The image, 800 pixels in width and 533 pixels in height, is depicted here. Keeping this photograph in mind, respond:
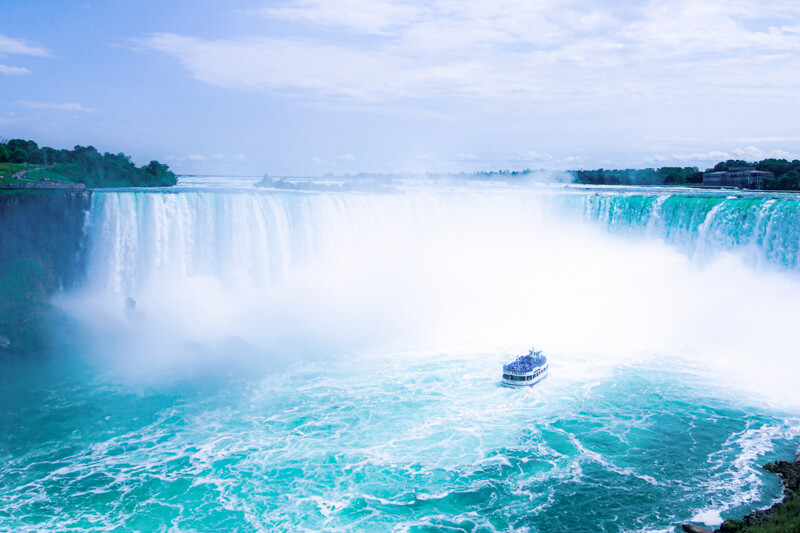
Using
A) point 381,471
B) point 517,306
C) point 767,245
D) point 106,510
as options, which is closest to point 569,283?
point 517,306

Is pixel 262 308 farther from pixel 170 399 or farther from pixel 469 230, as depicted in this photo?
pixel 469 230

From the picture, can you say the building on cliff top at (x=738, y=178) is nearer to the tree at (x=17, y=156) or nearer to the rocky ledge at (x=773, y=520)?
the rocky ledge at (x=773, y=520)

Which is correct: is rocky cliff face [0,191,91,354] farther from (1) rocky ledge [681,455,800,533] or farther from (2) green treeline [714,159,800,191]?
(2) green treeline [714,159,800,191]

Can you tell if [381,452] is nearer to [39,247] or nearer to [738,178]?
[39,247]

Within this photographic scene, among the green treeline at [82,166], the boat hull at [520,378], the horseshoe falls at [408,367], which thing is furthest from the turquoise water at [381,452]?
the green treeline at [82,166]

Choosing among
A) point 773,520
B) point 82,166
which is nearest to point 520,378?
point 773,520

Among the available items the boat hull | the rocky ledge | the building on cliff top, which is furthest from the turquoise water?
the building on cliff top
